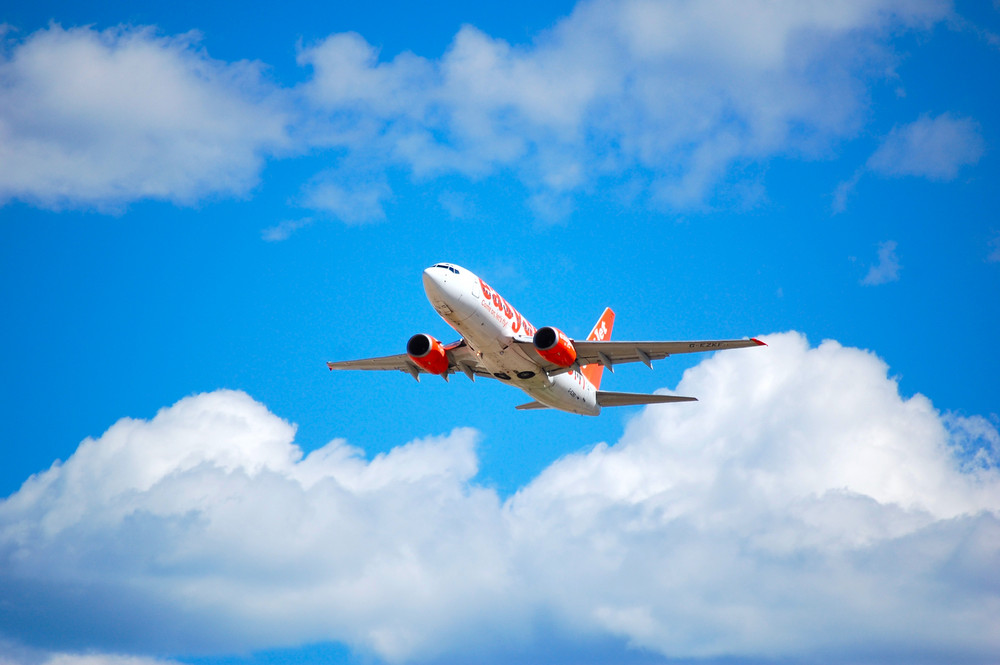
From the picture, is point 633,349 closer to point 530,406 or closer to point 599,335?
point 530,406

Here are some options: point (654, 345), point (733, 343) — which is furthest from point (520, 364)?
point (733, 343)

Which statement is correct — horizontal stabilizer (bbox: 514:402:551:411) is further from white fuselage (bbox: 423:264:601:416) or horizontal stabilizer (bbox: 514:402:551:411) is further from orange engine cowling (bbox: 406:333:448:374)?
orange engine cowling (bbox: 406:333:448:374)

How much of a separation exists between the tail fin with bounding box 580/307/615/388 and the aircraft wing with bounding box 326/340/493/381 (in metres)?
7.66

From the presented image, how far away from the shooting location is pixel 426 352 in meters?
50.7

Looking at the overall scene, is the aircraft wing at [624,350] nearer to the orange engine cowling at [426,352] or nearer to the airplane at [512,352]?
the airplane at [512,352]

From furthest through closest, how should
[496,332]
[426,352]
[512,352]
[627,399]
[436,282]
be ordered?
[627,399] → [426,352] → [512,352] → [496,332] → [436,282]

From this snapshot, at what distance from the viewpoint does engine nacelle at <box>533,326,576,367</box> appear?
47.2 meters

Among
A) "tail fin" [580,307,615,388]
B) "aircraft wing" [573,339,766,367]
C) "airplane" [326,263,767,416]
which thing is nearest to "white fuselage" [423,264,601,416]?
"airplane" [326,263,767,416]

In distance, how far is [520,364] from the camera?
48.7 m

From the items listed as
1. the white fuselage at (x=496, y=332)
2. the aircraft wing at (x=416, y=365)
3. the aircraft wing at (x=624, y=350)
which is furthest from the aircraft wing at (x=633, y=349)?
the aircraft wing at (x=416, y=365)

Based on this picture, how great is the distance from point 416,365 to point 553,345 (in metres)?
10.4

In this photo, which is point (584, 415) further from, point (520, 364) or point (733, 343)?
point (733, 343)

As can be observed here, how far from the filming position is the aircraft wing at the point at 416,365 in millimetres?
52406

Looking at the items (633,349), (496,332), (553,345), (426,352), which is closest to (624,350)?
(633,349)
